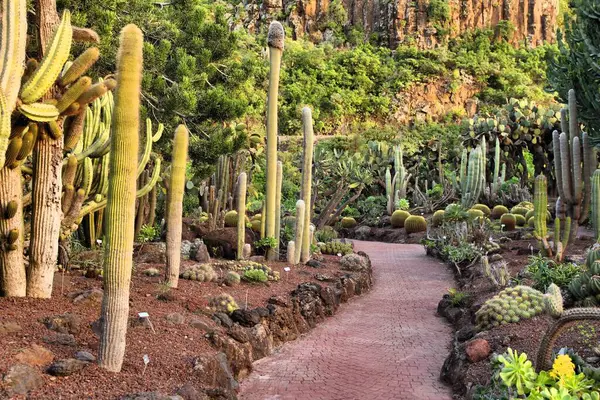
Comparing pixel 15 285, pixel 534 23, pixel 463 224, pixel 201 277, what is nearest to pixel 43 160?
pixel 15 285

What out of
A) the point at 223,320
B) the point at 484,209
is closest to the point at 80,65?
the point at 223,320

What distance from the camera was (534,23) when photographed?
168ft

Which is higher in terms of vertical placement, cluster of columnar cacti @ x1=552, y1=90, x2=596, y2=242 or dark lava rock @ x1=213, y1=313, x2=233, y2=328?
cluster of columnar cacti @ x1=552, y1=90, x2=596, y2=242

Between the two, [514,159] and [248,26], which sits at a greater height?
[248,26]

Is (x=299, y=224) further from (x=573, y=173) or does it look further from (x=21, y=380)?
(x=21, y=380)

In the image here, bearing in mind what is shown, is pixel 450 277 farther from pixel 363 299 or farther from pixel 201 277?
pixel 201 277

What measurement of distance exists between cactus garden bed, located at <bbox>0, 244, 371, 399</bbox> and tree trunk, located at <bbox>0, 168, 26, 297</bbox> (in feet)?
0.52

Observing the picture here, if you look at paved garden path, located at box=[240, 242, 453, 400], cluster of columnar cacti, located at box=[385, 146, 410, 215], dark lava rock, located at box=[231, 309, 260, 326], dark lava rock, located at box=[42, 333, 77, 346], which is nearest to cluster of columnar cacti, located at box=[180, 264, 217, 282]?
dark lava rock, located at box=[231, 309, 260, 326]

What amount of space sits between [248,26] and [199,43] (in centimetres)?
4141

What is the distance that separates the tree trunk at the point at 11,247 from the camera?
491 centimetres

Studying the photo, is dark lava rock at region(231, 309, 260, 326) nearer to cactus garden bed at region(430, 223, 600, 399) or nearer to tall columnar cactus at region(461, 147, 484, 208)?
cactus garden bed at region(430, 223, 600, 399)

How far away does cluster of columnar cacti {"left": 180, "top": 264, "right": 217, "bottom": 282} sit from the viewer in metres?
7.36

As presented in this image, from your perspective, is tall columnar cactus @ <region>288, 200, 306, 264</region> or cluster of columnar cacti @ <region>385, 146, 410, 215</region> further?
cluster of columnar cacti @ <region>385, 146, 410, 215</region>

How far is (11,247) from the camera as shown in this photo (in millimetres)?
4906
